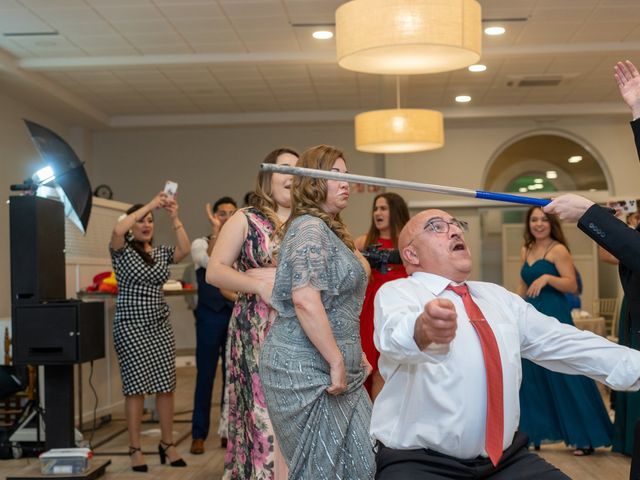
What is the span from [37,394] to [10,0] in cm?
305

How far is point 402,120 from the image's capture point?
743 cm

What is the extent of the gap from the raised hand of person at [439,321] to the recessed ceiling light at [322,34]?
6.14 m

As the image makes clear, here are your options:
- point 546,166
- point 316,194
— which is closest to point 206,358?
point 316,194

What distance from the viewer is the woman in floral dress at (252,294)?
3.27m

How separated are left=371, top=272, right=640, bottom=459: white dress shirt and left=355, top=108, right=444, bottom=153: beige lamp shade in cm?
513

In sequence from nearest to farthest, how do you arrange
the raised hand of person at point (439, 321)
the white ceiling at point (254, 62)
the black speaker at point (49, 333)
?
the raised hand of person at point (439, 321) < the black speaker at point (49, 333) < the white ceiling at point (254, 62)

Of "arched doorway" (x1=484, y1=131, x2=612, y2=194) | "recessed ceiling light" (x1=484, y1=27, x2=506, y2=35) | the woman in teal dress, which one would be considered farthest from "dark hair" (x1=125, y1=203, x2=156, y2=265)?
"arched doorway" (x1=484, y1=131, x2=612, y2=194)

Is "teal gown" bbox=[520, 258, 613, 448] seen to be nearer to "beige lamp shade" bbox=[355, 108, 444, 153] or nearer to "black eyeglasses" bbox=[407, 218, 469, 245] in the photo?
"beige lamp shade" bbox=[355, 108, 444, 153]

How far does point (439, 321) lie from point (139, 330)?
3.63 meters

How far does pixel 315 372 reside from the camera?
8.73 feet

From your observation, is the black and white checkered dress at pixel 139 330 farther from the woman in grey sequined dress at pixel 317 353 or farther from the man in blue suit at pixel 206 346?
the woman in grey sequined dress at pixel 317 353

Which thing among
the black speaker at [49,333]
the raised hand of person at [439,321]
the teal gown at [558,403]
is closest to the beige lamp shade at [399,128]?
the teal gown at [558,403]

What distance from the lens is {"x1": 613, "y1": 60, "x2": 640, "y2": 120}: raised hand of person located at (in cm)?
242

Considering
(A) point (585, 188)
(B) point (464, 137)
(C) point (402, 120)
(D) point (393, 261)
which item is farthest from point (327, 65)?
(D) point (393, 261)
